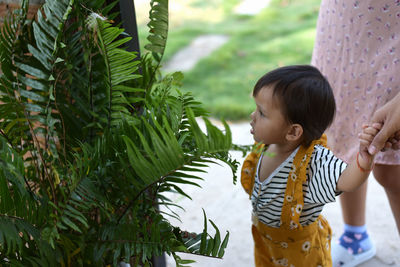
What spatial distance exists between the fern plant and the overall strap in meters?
0.23

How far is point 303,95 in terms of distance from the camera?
116 centimetres

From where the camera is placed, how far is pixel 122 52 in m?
1.10

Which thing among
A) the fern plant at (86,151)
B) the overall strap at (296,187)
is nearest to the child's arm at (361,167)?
the overall strap at (296,187)

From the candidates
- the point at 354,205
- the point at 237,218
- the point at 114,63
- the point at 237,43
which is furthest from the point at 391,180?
the point at 237,43

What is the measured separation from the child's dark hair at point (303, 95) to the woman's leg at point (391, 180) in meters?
0.43

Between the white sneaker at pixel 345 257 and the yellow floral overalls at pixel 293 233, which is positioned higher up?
the yellow floral overalls at pixel 293 233

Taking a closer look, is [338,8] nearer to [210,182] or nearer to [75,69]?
[75,69]

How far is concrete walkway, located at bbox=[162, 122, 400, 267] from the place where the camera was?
1.94 meters

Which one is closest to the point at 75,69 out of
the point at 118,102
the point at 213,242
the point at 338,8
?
the point at 118,102

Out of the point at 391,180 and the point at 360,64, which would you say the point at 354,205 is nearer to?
the point at 391,180

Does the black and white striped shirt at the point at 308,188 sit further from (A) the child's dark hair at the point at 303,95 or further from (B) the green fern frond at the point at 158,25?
(B) the green fern frond at the point at 158,25

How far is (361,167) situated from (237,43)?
3.46 m

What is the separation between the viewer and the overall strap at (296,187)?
1228 millimetres

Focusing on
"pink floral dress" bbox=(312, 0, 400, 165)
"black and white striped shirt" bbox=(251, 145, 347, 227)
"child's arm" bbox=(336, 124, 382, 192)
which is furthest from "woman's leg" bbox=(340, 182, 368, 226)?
"child's arm" bbox=(336, 124, 382, 192)
